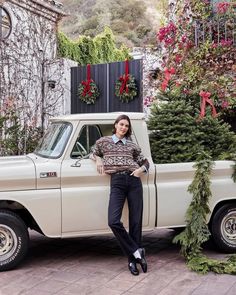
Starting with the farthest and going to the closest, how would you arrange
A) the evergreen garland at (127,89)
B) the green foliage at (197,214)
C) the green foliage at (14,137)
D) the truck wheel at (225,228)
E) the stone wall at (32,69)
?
1. the stone wall at (32,69)
2. the evergreen garland at (127,89)
3. the green foliage at (14,137)
4. the truck wheel at (225,228)
5. the green foliage at (197,214)

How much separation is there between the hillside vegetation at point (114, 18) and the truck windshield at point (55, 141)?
114ft

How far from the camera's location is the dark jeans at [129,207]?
17.1ft

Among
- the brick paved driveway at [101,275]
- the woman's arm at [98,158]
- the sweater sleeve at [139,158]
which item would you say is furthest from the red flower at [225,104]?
the woman's arm at [98,158]

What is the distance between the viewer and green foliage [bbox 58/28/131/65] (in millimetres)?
16422

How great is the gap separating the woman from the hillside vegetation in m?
35.0

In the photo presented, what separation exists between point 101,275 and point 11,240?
115 cm

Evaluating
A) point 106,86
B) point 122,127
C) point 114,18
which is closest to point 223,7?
point 106,86

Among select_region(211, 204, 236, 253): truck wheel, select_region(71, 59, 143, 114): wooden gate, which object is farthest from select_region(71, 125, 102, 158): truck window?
select_region(71, 59, 143, 114): wooden gate

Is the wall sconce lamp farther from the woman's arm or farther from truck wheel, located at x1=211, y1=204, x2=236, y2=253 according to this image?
truck wheel, located at x1=211, y1=204, x2=236, y2=253

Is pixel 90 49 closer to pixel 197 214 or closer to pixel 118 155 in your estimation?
pixel 118 155

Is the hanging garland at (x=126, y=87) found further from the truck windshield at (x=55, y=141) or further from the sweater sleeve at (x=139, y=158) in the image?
the sweater sleeve at (x=139, y=158)

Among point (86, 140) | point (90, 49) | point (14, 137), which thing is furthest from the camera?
point (90, 49)

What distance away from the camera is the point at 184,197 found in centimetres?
581

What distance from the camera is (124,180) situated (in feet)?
17.5
